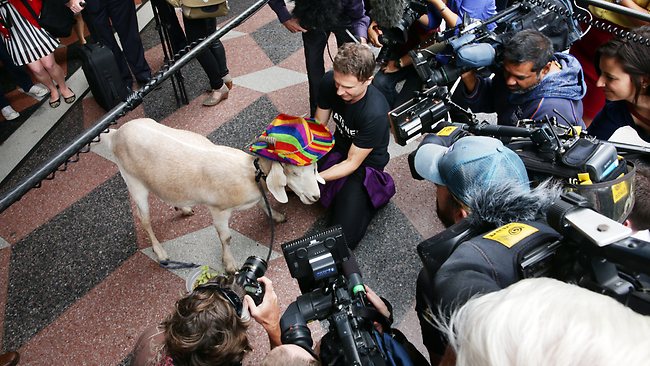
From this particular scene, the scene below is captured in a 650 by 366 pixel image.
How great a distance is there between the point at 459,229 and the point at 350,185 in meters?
1.75

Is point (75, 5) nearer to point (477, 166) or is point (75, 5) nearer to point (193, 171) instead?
point (193, 171)

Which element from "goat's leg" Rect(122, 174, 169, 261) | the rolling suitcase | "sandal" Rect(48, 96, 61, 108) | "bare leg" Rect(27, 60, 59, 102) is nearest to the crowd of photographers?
the rolling suitcase

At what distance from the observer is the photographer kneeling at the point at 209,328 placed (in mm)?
1591

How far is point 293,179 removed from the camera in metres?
2.65

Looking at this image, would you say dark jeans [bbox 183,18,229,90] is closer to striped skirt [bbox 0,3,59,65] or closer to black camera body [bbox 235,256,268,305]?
striped skirt [bbox 0,3,59,65]

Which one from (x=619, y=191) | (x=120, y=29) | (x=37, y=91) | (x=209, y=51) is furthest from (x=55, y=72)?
(x=619, y=191)

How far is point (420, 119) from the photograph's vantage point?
1891 mm

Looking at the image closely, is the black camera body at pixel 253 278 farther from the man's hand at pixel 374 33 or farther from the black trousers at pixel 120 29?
the black trousers at pixel 120 29

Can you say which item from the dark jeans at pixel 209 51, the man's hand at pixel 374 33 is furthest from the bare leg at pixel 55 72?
the man's hand at pixel 374 33

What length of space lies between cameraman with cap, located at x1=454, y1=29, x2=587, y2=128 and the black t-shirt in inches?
23.8

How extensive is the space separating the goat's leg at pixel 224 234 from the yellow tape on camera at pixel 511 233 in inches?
73.4

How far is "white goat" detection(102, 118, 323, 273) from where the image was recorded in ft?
8.98

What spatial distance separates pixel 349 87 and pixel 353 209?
79 cm

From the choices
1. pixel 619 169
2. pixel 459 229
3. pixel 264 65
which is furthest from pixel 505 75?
pixel 264 65
